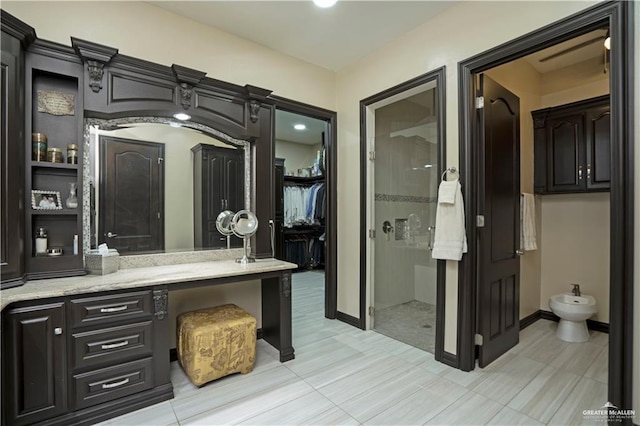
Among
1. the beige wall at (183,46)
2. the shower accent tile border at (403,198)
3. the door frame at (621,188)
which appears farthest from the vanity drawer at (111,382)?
the door frame at (621,188)

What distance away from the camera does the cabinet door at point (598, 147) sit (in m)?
3.01

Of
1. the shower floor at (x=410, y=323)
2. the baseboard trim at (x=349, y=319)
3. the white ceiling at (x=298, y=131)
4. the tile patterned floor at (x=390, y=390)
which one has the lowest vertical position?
the shower floor at (x=410, y=323)

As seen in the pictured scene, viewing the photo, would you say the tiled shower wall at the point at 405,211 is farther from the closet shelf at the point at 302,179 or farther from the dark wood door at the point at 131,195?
the closet shelf at the point at 302,179

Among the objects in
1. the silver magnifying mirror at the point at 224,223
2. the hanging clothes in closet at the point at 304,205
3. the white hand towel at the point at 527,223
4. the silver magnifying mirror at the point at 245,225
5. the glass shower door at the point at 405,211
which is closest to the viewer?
the silver magnifying mirror at the point at 245,225

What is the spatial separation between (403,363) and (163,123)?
2.84m

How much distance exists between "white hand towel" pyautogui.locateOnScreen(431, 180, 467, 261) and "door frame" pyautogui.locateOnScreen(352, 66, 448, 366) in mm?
165

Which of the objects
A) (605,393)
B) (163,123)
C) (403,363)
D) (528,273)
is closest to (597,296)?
(528,273)

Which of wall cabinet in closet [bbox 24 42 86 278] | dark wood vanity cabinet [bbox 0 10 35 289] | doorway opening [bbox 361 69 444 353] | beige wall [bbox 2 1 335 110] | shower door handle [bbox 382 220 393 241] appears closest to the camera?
dark wood vanity cabinet [bbox 0 10 35 289]

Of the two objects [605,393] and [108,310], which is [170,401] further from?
[605,393]

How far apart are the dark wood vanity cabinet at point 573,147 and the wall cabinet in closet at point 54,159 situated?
435cm

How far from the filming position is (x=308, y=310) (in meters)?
3.90

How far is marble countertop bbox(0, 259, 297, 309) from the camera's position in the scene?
1.67m

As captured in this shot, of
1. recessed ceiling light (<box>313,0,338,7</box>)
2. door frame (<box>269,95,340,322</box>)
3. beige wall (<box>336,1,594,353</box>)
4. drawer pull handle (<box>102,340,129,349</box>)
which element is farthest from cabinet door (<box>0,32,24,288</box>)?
beige wall (<box>336,1,594,353</box>)

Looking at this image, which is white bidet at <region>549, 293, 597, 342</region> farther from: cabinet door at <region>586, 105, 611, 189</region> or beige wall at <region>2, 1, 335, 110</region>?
beige wall at <region>2, 1, 335, 110</region>
